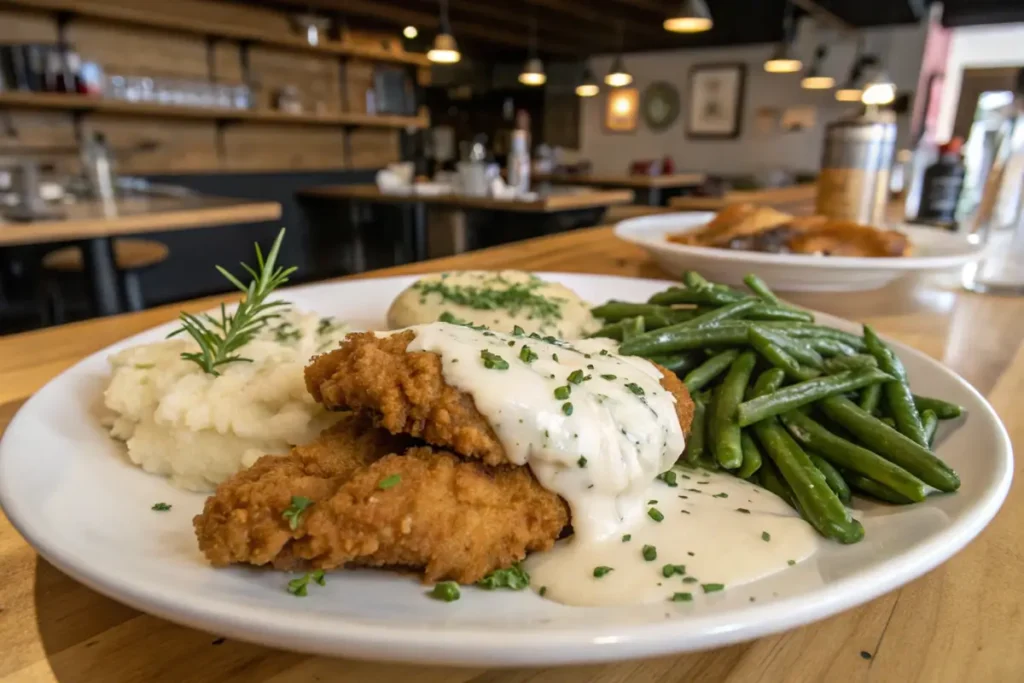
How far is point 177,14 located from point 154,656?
1056 centimetres

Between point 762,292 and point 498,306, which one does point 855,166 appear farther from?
point 498,306

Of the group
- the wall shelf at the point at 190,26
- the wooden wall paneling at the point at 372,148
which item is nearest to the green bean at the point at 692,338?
the wall shelf at the point at 190,26

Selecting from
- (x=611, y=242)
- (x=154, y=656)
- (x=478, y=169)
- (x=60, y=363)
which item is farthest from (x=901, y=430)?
(x=478, y=169)

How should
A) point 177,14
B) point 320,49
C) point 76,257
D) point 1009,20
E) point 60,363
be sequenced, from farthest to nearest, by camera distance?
point 1009,20 → point 320,49 → point 177,14 → point 76,257 → point 60,363

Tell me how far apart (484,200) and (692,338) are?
22.4 feet

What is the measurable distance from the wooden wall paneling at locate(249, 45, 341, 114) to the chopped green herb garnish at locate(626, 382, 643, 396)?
10344 millimetres

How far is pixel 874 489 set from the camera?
44.9 inches

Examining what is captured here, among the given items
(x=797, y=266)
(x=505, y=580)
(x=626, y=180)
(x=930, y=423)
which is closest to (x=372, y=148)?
(x=626, y=180)

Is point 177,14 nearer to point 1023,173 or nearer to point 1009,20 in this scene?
point 1023,173

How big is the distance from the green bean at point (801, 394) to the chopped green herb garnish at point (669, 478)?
8.4 inches

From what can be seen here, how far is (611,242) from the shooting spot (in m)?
3.86

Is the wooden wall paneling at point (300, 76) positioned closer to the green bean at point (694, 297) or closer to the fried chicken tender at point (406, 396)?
the green bean at point (694, 297)

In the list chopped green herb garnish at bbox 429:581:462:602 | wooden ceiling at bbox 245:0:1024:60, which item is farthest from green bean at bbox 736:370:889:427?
wooden ceiling at bbox 245:0:1024:60

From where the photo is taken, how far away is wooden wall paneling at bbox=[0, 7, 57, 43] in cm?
745
